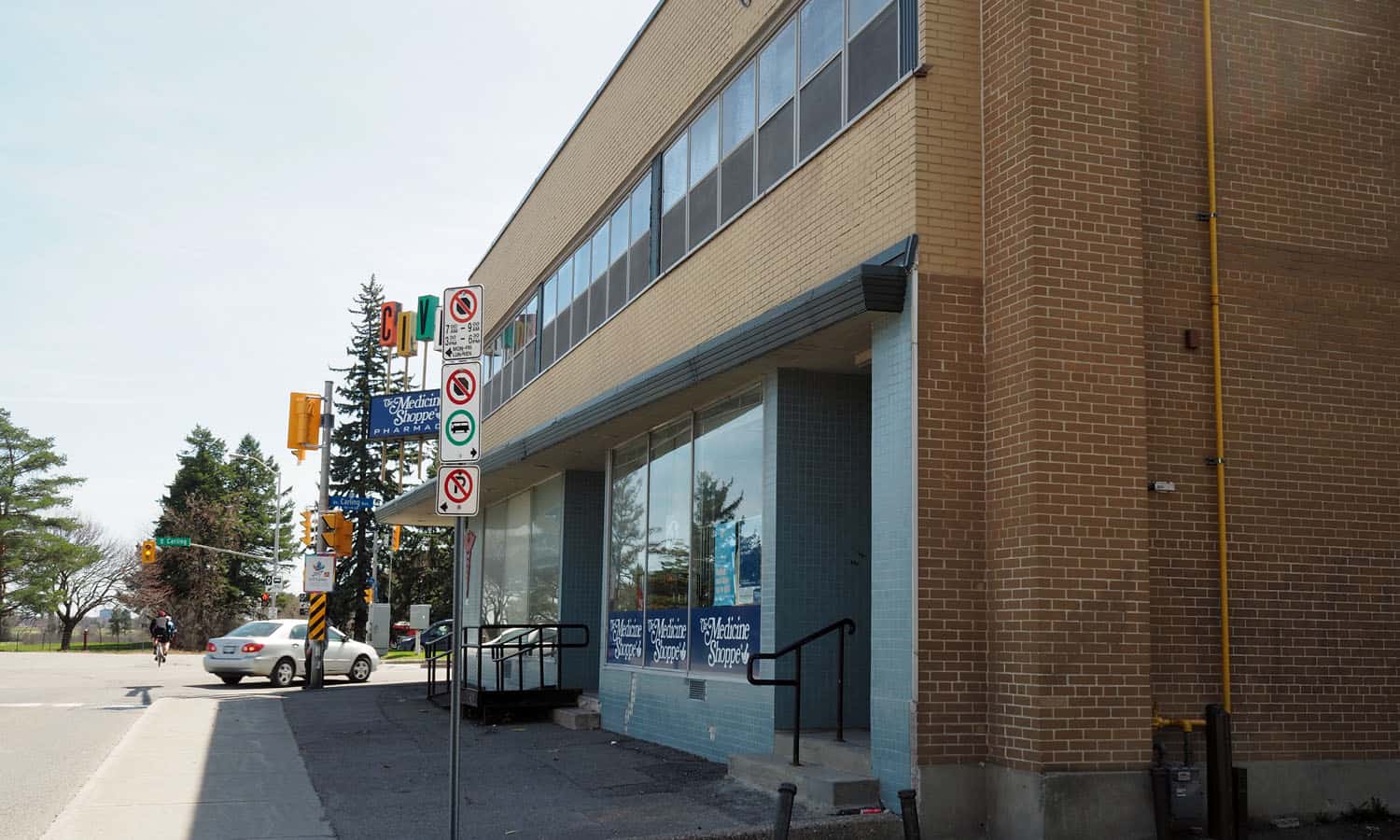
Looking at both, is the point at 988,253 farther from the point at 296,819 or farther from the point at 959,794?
the point at 296,819

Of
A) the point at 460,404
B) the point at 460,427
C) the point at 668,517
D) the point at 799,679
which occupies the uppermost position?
the point at 460,404

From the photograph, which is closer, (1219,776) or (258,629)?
(1219,776)

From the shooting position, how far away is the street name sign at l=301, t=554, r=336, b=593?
1069 inches

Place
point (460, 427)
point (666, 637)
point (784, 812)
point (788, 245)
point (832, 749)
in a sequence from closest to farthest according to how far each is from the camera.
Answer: point (784, 812), point (460, 427), point (832, 749), point (788, 245), point (666, 637)

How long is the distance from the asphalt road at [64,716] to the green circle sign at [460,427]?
429 centimetres

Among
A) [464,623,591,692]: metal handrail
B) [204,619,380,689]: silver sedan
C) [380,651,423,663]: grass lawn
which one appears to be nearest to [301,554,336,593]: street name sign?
[204,619,380,689]: silver sedan

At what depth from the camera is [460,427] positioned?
28.2 feet

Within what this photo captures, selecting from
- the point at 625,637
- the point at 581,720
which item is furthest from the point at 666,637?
the point at 581,720

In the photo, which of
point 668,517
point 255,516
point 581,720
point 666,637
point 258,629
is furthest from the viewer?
point 255,516

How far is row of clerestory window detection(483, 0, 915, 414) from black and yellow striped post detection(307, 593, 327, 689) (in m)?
9.60

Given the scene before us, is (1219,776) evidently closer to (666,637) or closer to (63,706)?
(666,637)

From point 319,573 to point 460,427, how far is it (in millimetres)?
20254

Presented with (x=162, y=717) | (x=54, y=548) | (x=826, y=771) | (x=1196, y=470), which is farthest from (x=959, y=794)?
(x=54, y=548)

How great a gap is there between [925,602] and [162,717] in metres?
14.2
